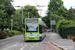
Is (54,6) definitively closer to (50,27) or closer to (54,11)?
(54,11)

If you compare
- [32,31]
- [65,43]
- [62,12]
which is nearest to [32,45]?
[65,43]

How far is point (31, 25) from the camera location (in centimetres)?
2183

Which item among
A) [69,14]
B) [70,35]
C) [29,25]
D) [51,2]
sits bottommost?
[70,35]

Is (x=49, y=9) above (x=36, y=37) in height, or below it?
above

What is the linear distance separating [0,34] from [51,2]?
5088 cm

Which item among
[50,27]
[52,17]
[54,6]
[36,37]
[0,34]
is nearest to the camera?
[36,37]

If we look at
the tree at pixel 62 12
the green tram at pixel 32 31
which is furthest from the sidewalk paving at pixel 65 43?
the tree at pixel 62 12

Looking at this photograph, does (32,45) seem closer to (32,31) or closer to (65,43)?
(65,43)

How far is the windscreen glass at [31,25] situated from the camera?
21.8 m

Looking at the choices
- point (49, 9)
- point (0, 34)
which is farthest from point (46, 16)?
point (0, 34)

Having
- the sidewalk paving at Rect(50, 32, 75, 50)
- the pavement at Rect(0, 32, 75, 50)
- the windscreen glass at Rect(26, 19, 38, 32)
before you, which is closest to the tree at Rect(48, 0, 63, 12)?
the sidewalk paving at Rect(50, 32, 75, 50)

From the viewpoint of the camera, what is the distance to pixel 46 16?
81812 mm

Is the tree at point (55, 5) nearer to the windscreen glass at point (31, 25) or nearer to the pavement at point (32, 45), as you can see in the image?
the windscreen glass at point (31, 25)

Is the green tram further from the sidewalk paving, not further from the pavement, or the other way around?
the sidewalk paving
